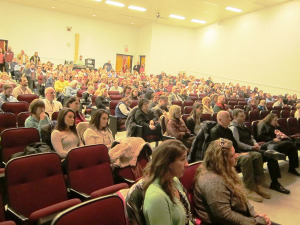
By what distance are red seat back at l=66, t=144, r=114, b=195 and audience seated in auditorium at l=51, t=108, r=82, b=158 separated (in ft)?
1.95

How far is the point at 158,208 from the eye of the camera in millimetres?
1332

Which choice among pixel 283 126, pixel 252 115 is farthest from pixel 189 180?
pixel 252 115

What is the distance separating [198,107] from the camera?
464 cm

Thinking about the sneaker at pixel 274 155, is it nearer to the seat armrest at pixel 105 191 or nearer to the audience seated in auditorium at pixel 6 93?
the seat armrest at pixel 105 191

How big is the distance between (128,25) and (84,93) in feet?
42.7

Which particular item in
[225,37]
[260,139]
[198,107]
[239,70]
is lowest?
[260,139]

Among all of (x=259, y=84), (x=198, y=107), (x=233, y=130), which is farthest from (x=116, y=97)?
(x=259, y=84)

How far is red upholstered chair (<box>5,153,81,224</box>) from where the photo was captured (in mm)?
1843

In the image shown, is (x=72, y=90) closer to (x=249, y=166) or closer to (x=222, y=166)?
(x=249, y=166)

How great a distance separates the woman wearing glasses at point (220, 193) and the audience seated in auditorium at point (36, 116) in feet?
7.80

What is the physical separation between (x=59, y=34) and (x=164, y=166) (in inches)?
676

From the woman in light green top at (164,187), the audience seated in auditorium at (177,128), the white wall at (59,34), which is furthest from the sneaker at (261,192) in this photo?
the white wall at (59,34)

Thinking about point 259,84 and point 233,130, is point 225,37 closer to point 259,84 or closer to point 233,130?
point 259,84

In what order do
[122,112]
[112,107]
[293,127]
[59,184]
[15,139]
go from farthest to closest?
[112,107]
[122,112]
[293,127]
[15,139]
[59,184]
